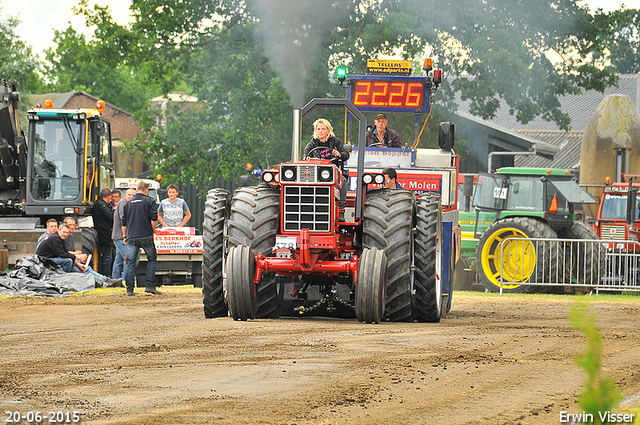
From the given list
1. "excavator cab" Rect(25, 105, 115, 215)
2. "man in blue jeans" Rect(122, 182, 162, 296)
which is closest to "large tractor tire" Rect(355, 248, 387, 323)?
"man in blue jeans" Rect(122, 182, 162, 296)

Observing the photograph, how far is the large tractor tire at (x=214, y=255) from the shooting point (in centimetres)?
947

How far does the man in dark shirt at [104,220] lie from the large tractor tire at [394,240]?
9276 mm

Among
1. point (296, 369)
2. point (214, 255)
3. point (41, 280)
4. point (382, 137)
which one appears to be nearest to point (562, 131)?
point (382, 137)

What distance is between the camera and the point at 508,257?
17969 mm

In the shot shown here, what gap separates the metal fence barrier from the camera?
57.0 ft

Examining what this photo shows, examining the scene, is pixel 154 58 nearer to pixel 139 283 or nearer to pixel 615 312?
pixel 139 283

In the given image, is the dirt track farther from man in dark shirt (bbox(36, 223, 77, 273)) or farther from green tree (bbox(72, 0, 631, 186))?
green tree (bbox(72, 0, 631, 186))

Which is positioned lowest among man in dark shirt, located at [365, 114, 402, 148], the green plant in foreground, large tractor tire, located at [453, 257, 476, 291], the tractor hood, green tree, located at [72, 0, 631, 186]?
large tractor tire, located at [453, 257, 476, 291]

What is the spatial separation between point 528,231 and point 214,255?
9.98m

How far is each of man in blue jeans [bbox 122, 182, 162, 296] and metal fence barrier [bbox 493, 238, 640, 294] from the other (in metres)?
6.74

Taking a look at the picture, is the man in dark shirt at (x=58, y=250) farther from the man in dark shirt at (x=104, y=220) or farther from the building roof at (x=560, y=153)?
the building roof at (x=560, y=153)

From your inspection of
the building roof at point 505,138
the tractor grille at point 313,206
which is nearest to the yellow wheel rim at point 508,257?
the tractor grille at point 313,206

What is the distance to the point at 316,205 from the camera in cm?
900

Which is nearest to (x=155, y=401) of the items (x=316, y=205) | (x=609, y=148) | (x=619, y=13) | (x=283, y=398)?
(x=283, y=398)
